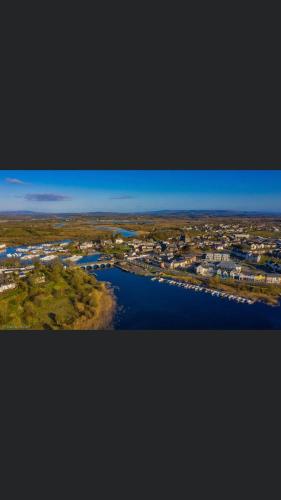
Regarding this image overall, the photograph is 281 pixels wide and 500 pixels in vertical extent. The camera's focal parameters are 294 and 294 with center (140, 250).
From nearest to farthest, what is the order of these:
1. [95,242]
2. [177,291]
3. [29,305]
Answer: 1. [29,305]
2. [177,291]
3. [95,242]

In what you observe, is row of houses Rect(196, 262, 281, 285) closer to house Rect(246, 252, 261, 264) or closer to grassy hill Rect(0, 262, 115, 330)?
house Rect(246, 252, 261, 264)

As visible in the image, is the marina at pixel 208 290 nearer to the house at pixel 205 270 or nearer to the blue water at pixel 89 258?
the house at pixel 205 270

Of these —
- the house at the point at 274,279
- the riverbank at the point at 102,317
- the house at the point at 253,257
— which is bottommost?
the riverbank at the point at 102,317

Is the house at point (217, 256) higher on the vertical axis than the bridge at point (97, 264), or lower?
higher

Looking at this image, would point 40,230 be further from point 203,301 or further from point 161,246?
point 203,301

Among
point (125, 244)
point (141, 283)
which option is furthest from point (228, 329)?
point (125, 244)

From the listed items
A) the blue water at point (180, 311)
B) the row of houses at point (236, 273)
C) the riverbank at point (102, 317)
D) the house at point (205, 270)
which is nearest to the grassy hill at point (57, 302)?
the riverbank at point (102, 317)
